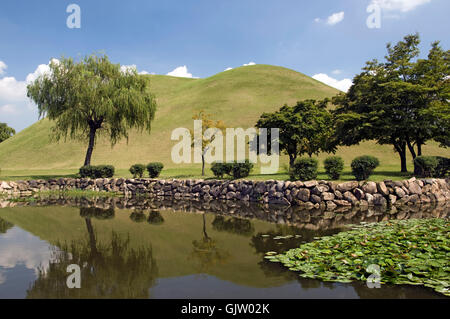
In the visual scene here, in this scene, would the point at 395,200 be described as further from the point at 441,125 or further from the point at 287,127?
the point at 287,127

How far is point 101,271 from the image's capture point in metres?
5.44

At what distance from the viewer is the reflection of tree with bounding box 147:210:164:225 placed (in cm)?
1057

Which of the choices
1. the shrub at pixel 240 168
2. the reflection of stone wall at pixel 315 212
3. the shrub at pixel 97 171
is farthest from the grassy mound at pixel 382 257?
the shrub at pixel 97 171

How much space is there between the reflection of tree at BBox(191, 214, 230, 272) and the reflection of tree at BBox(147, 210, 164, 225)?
3141 millimetres

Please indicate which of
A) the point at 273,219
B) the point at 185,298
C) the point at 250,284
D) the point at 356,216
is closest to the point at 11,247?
the point at 185,298

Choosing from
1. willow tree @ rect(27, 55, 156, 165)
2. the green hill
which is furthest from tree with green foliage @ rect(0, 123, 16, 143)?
willow tree @ rect(27, 55, 156, 165)

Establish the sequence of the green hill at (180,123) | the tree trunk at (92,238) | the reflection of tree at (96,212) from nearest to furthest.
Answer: the tree trunk at (92,238) → the reflection of tree at (96,212) → the green hill at (180,123)

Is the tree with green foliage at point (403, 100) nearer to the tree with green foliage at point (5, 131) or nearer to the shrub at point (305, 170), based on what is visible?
the shrub at point (305, 170)

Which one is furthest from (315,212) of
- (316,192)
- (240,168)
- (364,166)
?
(240,168)

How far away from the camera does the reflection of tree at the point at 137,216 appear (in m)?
11.0

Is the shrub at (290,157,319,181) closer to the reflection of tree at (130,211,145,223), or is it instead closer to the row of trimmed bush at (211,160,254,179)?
the row of trimmed bush at (211,160,254,179)

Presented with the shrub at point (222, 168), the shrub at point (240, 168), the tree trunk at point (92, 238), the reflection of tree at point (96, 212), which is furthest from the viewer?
Answer: the shrub at point (222, 168)

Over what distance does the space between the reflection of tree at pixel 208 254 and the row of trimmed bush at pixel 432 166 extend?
43.7 ft
